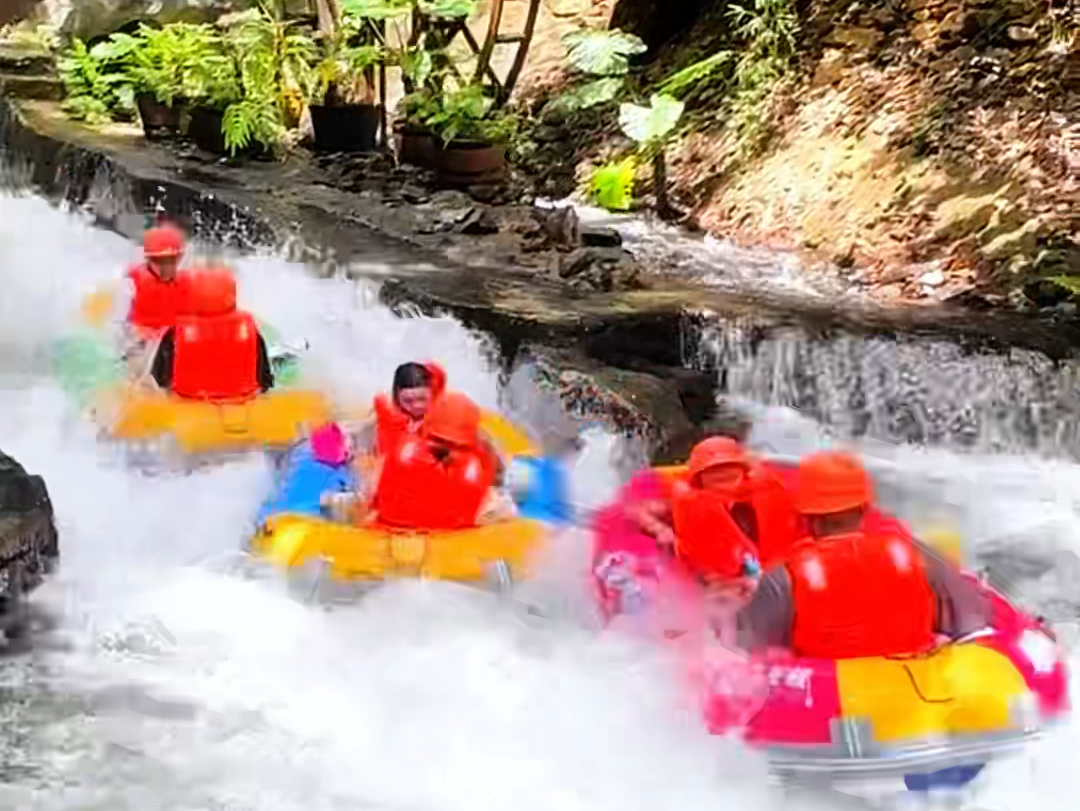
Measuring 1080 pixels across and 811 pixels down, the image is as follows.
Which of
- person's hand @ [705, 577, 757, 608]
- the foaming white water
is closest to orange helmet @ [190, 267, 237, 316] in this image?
the foaming white water

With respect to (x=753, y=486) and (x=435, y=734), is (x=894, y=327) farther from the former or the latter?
(x=435, y=734)

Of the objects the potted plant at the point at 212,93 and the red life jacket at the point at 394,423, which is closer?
the red life jacket at the point at 394,423

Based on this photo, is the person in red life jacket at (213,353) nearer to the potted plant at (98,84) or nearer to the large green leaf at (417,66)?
the large green leaf at (417,66)

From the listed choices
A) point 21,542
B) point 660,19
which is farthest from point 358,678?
point 660,19

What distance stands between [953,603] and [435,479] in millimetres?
1923

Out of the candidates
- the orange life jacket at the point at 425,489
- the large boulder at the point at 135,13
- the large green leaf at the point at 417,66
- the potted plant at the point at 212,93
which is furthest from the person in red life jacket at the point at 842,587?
the large boulder at the point at 135,13

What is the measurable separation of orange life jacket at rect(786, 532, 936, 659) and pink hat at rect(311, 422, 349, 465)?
2280 millimetres

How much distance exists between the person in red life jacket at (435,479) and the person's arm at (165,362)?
1.91 meters

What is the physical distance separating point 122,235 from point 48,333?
173 cm

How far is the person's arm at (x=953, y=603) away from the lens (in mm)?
4695

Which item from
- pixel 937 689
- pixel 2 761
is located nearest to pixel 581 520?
pixel 937 689

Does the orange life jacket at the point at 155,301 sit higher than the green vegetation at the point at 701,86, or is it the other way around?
the green vegetation at the point at 701,86

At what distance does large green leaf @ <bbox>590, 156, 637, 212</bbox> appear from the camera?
10.8m

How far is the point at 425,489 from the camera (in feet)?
19.0
